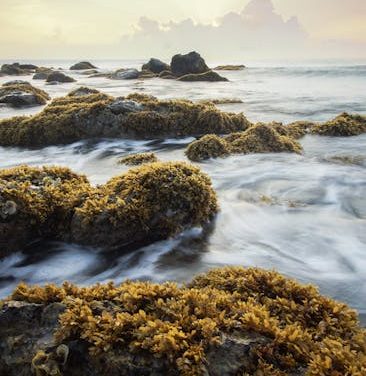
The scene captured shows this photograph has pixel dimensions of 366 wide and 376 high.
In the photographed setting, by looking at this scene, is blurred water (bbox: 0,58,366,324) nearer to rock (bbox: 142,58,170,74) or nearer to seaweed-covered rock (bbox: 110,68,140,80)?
seaweed-covered rock (bbox: 110,68,140,80)

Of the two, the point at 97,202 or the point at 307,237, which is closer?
the point at 97,202

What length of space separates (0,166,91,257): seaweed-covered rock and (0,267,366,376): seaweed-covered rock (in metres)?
1.81

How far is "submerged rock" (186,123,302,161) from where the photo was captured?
358 inches

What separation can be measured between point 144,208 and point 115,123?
652 cm

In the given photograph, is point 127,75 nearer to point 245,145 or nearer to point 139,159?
point 245,145

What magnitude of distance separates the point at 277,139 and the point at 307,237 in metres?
4.75

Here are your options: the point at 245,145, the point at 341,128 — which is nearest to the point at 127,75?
the point at 341,128

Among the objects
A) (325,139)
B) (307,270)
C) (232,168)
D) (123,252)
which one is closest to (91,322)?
(123,252)

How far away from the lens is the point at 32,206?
4.95 meters

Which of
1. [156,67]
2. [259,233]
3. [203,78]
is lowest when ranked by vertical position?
[259,233]

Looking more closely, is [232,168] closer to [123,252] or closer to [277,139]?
[277,139]

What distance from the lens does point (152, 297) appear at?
304cm

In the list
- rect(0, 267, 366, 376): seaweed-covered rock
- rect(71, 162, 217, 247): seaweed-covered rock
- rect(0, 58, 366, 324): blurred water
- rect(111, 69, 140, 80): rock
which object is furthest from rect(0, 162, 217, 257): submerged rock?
rect(111, 69, 140, 80): rock

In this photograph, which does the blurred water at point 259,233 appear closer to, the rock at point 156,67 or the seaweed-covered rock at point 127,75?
the seaweed-covered rock at point 127,75
